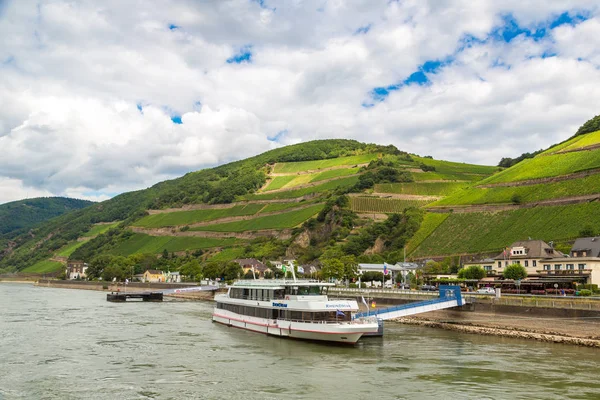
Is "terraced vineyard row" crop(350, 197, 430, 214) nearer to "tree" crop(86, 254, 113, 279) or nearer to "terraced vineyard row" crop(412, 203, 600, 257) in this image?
"terraced vineyard row" crop(412, 203, 600, 257)

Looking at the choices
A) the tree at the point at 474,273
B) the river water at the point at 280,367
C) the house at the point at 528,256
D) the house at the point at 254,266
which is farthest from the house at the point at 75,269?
the house at the point at 528,256

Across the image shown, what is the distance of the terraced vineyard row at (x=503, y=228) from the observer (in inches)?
3201

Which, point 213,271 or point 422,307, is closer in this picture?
point 422,307

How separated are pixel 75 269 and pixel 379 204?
11294cm

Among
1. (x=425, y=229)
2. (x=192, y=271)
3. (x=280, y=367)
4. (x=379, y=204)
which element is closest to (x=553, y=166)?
(x=425, y=229)

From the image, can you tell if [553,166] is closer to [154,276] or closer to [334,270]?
[334,270]

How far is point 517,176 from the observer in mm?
114000

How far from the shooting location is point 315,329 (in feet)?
136

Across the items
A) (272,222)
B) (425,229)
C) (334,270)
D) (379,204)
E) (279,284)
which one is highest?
(379,204)

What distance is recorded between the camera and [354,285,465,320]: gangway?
48.1m

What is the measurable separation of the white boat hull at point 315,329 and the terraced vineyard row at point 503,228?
49706 millimetres

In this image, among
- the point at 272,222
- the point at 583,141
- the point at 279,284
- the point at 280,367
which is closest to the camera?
the point at 280,367

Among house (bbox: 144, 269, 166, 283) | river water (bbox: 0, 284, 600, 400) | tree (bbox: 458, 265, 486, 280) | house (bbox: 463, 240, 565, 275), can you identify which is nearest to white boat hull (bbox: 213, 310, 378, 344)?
river water (bbox: 0, 284, 600, 400)

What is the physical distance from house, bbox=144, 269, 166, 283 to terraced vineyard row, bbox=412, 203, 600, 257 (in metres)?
77.1
